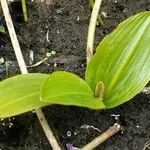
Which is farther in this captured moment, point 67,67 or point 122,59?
point 67,67

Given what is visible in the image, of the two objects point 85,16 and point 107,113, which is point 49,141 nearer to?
point 107,113

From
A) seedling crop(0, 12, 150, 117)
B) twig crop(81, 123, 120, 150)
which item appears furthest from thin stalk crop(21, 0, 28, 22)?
twig crop(81, 123, 120, 150)

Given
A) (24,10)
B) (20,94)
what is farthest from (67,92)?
(24,10)

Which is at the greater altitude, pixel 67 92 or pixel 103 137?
pixel 67 92

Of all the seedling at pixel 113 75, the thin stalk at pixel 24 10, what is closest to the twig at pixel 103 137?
the seedling at pixel 113 75

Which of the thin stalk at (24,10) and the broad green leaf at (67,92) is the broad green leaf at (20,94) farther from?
the thin stalk at (24,10)

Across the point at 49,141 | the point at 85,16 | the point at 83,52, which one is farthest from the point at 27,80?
the point at 85,16

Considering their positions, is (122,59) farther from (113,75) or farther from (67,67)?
(67,67)
